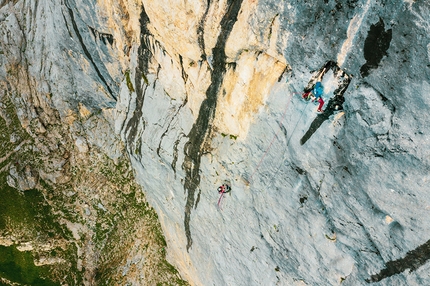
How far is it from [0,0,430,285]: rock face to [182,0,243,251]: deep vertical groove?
44 mm

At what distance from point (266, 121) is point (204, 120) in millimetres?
2516

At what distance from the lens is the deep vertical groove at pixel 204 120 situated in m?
7.65

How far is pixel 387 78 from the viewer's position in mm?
5738

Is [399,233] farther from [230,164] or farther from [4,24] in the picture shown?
A: [4,24]

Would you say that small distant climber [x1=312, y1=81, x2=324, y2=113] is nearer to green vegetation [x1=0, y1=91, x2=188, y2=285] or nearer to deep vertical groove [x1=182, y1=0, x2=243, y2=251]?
deep vertical groove [x1=182, y1=0, x2=243, y2=251]

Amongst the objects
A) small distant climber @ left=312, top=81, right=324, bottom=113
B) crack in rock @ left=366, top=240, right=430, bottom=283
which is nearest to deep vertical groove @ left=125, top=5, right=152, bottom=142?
small distant climber @ left=312, top=81, right=324, bottom=113

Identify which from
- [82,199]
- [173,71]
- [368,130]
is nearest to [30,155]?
[82,199]

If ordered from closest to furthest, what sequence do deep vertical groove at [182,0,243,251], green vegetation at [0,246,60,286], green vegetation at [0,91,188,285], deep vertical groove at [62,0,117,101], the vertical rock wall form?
1. the vertical rock wall
2. deep vertical groove at [182,0,243,251]
3. deep vertical groove at [62,0,117,101]
4. green vegetation at [0,91,188,285]
5. green vegetation at [0,246,60,286]

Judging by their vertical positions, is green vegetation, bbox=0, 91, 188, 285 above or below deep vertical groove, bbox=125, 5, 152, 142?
below

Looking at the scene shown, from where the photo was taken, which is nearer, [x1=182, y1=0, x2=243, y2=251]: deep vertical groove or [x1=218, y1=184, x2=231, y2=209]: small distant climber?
[x1=182, y1=0, x2=243, y2=251]: deep vertical groove

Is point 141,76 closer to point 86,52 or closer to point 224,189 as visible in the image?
point 86,52

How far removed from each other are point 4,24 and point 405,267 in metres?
18.8

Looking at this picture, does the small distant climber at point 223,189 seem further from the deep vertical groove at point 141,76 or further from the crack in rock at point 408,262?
the deep vertical groove at point 141,76

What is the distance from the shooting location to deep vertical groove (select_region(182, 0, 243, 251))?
7.65m
